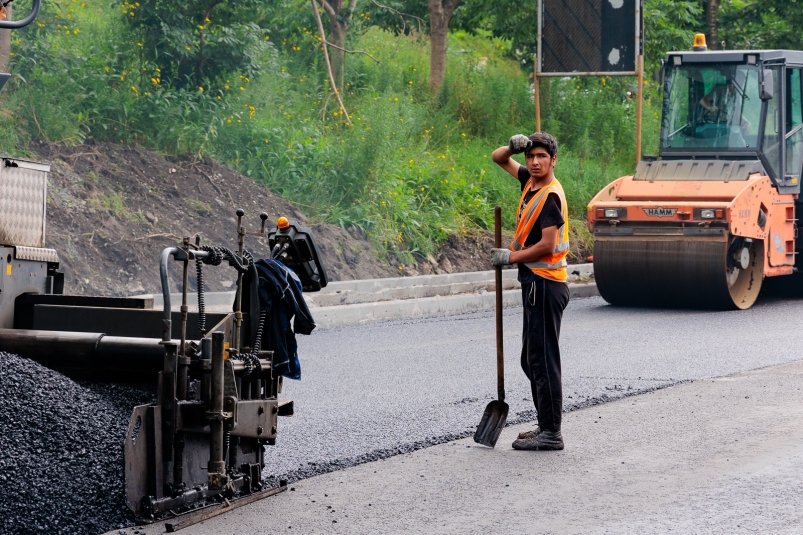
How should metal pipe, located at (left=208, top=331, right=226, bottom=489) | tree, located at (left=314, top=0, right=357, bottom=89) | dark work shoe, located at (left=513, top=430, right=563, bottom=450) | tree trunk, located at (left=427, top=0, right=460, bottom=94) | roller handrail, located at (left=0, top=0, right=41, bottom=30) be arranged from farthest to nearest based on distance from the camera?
1. tree trunk, located at (left=427, top=0, right=460, bottom=94)
2. tree, located at (left=314, top=0, right=357, bottom=89)
3. dark work shoe, located at (left=513, top=430, right=563, bottom=450)
4. metal pipe, located at (left=208, top=331, right=226, bottom=489)
5. roller handrail, located at (left=0, top=0, right=41, bottom=30)

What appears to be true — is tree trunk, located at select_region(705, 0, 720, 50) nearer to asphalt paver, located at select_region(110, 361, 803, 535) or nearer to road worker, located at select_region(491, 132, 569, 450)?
asphalt paver, located at select_region(110, 361, 803, 535)

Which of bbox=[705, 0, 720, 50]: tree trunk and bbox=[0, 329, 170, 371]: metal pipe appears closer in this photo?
bbox=[0, 329, 170, 371]: metal pipe

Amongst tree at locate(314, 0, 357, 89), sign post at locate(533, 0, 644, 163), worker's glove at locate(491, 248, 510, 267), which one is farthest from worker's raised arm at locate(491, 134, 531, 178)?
tree at locate(314, 0, 357, 89)

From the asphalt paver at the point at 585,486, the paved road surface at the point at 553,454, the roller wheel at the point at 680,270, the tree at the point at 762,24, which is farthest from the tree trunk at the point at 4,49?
the tree at the point at 762,24

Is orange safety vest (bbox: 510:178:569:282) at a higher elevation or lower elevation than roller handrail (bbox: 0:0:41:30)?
lower

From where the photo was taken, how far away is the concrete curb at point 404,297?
13727 mm

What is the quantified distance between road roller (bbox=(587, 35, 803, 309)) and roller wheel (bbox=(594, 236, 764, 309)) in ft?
0.04

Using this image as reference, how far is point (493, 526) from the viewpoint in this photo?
560cm

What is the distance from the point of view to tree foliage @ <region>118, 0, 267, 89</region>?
1894cm

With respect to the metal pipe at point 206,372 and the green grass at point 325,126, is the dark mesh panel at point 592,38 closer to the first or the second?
the green grass at point 325,126

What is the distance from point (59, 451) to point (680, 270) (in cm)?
1061

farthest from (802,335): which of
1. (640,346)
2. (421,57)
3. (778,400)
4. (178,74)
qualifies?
(421,57)

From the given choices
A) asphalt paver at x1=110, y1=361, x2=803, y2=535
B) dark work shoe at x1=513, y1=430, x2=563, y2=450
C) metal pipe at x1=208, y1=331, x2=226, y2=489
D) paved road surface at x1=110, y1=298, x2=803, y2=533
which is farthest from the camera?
dark work shoe at x1=513, y1=430, x2=563, y2=450

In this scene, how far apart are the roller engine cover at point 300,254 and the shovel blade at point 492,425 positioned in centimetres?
156
